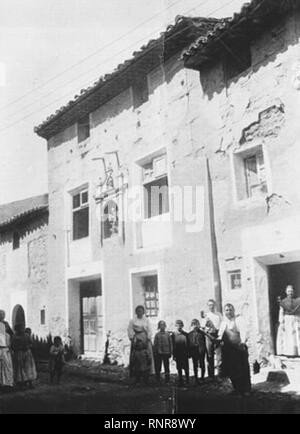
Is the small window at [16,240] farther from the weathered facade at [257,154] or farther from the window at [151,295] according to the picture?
the weathered facade at [257,154]

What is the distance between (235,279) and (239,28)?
4652 millimetres

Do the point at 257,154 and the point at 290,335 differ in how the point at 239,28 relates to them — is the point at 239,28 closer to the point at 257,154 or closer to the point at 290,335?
the point at 257,154

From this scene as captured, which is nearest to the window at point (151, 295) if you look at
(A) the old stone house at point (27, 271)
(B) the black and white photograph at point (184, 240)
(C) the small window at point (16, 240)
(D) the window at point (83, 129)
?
(B) the black and white photograph at point (184, 240)

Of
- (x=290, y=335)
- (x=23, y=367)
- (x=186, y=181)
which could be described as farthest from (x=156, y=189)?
(x=23, y=367)

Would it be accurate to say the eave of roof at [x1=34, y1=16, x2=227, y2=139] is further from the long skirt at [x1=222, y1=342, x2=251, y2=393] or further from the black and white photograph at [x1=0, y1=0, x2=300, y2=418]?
the long skirt at [x1=222, y1=342, x2=251, y2=393]

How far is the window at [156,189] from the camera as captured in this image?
11.2m

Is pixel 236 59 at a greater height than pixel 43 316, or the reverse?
pixel 236 59

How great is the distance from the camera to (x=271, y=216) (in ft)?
29.2

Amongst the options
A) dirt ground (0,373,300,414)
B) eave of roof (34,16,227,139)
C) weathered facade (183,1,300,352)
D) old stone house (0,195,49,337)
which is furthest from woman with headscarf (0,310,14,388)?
eave of roof (34,16,227,139)

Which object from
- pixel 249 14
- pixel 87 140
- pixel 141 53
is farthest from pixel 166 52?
pixel 87 140

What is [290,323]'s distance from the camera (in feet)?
28.6
